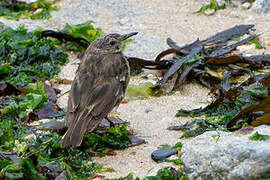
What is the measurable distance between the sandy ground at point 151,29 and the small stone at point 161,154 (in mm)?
51

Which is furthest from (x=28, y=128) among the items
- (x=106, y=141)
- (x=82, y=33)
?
(x=82, y=33)

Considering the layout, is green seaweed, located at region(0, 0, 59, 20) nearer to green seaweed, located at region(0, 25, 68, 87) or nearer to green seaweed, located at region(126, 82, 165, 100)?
green seaweed, located at region(0, 25, 68, 87)

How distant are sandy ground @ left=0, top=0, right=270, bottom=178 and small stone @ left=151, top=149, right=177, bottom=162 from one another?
0.17ft

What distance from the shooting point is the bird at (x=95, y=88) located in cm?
539

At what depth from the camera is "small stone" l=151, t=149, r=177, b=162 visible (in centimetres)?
507

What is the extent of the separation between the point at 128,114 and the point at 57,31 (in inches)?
116

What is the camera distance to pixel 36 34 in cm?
860

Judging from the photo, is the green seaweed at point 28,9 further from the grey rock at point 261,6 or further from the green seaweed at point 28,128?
the grey rock at point 261,6

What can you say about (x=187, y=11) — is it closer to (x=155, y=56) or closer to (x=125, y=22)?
(x=125, y=22)

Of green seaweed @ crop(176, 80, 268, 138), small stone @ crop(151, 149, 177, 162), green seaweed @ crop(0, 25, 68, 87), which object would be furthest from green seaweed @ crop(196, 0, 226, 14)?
small stone @ crop(151, 149, 177, 162)

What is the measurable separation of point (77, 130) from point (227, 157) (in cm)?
179

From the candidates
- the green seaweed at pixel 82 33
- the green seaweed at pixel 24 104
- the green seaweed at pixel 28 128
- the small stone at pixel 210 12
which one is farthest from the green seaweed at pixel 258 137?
the small stone at pixel 210 12

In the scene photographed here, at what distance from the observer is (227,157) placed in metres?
4.02

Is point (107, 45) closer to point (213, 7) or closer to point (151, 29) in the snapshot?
point (151, 29)
